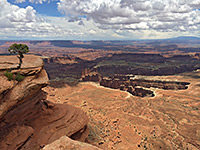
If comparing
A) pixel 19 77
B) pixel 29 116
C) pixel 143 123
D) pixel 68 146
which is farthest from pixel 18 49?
pixel 143 123

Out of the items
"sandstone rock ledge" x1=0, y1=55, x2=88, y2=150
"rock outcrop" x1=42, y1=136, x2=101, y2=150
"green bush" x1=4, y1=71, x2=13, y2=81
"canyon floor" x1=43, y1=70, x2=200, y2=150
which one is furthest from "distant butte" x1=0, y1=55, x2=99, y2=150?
"rock outcrop" x1=42, y1=136, x2=101, y2=150

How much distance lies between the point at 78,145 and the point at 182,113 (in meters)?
48.8

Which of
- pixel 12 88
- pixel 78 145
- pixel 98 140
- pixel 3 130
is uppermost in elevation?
pixel 12 88

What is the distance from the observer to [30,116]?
82.5ft

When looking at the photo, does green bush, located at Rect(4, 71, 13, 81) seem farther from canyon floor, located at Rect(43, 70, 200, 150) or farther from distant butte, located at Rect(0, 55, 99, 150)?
canyon floor, located at Rect(43, 70, 200, 150)

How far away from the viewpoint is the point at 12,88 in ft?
66.4

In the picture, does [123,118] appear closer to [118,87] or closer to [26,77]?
[26,77]

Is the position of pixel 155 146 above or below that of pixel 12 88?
below

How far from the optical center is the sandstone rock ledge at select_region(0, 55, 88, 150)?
20125 millimetres

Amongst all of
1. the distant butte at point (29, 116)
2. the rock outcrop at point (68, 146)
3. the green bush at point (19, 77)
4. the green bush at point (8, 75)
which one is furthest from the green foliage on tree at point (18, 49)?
the rock outcrop at point (68, 146)

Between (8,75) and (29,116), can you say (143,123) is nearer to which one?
(29,116)

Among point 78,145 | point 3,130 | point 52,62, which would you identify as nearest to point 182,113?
point 78,145

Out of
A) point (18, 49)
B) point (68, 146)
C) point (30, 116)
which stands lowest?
point (30, 116)

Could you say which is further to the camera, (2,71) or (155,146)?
(155,146)
